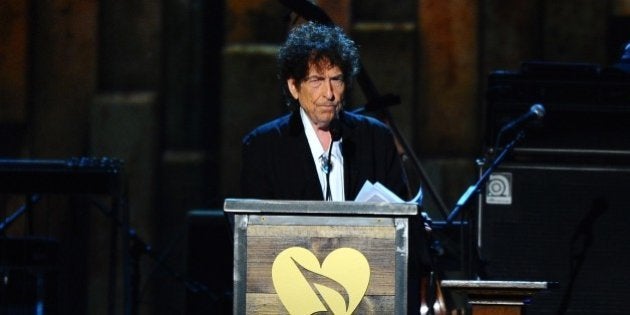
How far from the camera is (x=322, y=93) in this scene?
4.23 metres

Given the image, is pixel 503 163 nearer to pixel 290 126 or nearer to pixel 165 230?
pixel 290 126

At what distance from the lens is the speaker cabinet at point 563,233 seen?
5.70 metres

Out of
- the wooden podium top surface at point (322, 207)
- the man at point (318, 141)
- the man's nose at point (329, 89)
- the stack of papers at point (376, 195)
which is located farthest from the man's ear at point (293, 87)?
the wooden podium top surface at point (322, 207)

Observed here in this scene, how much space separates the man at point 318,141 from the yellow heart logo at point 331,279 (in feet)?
2.19

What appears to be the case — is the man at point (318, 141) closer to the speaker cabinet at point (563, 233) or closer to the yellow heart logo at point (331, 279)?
the yellow heart logo at point (331, 279)

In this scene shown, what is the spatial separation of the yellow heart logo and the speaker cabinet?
228 cm

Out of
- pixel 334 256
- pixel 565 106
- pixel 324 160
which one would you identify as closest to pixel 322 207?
pixel 334 256

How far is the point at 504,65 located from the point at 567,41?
0.44 m

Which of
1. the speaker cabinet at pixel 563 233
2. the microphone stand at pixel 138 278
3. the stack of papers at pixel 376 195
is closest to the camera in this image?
the stack of papers at pixel 376 195

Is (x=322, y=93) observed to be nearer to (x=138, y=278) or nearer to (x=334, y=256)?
(x=334, y=256)

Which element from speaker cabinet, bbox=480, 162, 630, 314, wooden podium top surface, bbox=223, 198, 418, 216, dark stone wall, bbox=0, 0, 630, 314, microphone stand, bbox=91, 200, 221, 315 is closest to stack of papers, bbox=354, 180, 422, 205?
wooden podium top surface, bbox=223, 198, 418, 216

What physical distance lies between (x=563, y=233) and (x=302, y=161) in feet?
6.29

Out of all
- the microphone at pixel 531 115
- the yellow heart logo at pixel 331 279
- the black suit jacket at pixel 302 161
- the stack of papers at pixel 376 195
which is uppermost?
the microphone at pixel 531 115

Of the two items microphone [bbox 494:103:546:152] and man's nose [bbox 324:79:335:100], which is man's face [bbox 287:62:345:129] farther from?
microphone [bbox 494:103:546:152]
